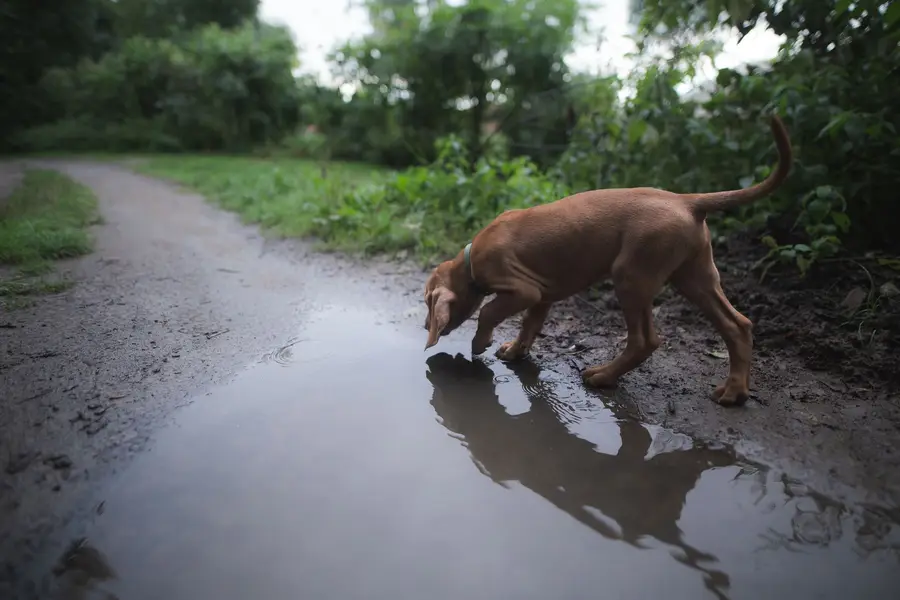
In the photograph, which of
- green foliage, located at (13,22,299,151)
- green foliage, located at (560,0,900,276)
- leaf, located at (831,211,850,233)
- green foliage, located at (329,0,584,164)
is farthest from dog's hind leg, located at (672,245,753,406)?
green foliage, located at (329,0,584,164)

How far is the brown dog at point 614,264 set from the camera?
240cm

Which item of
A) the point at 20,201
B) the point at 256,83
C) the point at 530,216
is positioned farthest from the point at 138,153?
the point at 530,216

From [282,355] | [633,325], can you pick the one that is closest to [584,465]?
[633,325]

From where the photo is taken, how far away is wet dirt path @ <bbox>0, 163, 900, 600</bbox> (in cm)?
158

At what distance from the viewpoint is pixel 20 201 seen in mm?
3797

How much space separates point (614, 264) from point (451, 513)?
131 cm

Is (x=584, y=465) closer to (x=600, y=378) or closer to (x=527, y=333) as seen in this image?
(x=600, y=378)

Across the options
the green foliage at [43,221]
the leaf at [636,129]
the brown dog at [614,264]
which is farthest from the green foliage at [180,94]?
the leaf at [636,129]

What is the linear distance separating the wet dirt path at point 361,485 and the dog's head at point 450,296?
253 millimetres

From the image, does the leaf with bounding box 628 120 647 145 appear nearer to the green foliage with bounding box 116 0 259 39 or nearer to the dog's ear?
the dog's ear

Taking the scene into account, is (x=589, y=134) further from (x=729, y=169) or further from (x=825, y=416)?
(x=825, y=416)

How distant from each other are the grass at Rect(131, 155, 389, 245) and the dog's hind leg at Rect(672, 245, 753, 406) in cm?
394

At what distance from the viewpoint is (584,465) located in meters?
2.10

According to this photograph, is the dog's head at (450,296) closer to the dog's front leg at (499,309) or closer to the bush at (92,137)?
the dog's front leg at (499,309)
